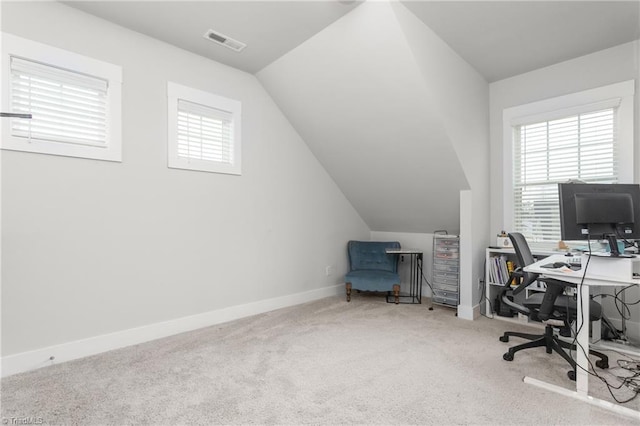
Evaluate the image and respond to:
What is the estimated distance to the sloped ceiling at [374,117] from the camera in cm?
282

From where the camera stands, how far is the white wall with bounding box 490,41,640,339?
300cm

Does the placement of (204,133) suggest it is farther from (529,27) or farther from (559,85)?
(559,85)

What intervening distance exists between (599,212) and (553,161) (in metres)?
1.64

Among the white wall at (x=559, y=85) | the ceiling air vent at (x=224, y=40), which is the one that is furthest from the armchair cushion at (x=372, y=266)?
the ceiling air vent at (x=224, y=40)

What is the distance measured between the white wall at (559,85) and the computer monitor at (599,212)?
122 centimetres

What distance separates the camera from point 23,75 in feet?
7.75

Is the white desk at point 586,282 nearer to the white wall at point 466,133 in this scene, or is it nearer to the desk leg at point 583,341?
the desk leg at point 583,341

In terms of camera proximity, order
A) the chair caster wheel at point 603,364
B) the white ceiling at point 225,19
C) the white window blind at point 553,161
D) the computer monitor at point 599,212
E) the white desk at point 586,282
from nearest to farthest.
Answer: the white desk at point 586,282 → the computer monitor at point 599,212 → the chair caster wheel at point 603,364 → the white ceiling at point 225,19 → the white window blind at point 553,161

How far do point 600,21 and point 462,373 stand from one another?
2982 millimetres

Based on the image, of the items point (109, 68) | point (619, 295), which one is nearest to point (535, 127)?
point (619, 295)

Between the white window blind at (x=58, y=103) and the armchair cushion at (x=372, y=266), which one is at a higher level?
the white window blind at (x=58, y=103)

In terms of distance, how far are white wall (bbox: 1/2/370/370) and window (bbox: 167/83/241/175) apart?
0.29 feet

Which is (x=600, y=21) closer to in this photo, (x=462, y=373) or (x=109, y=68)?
(x=462, y=373)

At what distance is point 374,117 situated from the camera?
11.1ft
